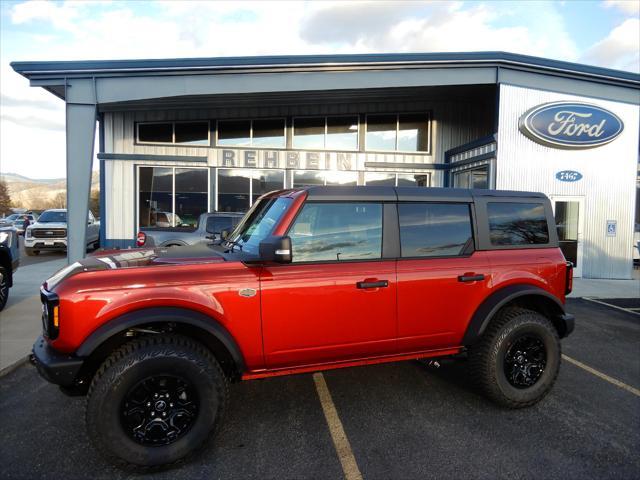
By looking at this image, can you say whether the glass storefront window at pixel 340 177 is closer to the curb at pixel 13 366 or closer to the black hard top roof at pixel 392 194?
the black hard top roof at pixel 392 194

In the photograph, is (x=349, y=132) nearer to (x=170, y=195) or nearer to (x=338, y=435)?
(x=170, y=195)

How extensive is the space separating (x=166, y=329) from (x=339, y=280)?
1327 mm

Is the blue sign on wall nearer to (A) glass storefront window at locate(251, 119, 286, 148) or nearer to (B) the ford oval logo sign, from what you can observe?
(B) the ford oval logo sign

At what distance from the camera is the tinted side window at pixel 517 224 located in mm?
3713

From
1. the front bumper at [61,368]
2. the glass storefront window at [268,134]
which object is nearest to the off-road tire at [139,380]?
the front bumper at [61,368]

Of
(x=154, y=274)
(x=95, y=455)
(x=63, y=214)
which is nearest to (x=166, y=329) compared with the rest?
(x=154, y=274)

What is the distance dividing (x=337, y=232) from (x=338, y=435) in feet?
5.18

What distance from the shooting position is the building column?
9.33 m

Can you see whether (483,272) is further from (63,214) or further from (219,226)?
(63,214)

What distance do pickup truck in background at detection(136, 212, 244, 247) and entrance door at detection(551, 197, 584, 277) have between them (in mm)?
8623

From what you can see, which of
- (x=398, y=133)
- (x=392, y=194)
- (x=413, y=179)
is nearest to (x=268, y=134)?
(x=398, y=133)

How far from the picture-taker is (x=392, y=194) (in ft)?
11.2

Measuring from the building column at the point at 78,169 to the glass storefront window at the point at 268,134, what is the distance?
5609 mm

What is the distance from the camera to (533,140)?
10.7 m
